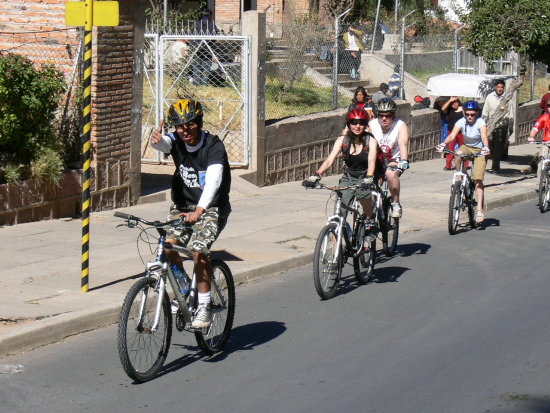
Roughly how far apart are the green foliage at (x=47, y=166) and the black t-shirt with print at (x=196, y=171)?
18.1 feet

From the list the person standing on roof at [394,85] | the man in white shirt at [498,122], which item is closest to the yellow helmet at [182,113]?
the man in white shirt at [498,122]

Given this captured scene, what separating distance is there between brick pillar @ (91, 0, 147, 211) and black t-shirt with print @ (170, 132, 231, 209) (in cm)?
646

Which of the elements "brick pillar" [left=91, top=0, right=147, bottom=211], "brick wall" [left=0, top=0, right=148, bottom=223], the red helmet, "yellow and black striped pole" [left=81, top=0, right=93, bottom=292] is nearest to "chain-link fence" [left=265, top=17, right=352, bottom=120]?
"brick pillar" [left=91, top=0, right=147, bottom=211]

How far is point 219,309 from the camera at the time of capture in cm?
746

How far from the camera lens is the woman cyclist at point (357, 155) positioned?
10148mm

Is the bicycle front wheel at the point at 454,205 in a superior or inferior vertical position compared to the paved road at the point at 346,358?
superior

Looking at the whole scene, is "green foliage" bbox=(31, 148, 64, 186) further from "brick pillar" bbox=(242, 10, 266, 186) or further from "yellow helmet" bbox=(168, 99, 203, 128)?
"yellow helmet" bbox=(168, 99, 203, 128)

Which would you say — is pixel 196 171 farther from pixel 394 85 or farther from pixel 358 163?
pixel 394 85

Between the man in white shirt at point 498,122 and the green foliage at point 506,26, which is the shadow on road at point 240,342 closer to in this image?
the green foliage at point 506,26

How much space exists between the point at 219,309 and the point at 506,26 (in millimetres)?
14589

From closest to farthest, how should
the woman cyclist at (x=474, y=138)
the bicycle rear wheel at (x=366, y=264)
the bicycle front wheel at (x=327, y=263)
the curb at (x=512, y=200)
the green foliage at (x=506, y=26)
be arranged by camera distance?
the bicycle front wheel at (x=327, y=263) < the bicycle rear wheel at (x=366, y=264) < the woman cyclist at (x=474, y=138) < the curb at (x=512, y=200) < the green foliage at (x=506, y=26)

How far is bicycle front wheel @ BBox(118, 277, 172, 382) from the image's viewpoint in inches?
254

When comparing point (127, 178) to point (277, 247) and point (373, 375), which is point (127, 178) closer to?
point (277, 247)

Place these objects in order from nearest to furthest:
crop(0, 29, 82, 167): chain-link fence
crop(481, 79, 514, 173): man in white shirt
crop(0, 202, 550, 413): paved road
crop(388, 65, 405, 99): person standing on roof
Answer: crop(0, 202, 550, 413): paved road
crop(0, 29, 82, 167): chain-link fence
crop(481, 79, 514, 173): man in white shirt
crop(388, 65, 405, 99): person standing on roof
